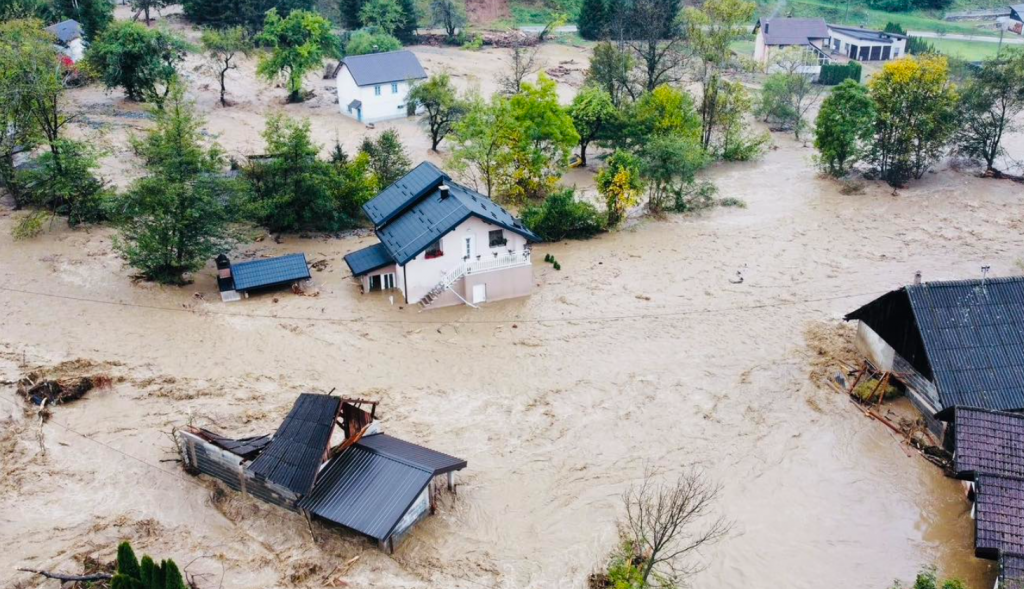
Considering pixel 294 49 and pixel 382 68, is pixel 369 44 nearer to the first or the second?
pixel 294 49

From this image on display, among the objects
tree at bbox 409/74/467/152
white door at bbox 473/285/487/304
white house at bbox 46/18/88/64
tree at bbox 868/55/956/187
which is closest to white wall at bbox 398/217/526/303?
white door at bbox 473/285/487/304

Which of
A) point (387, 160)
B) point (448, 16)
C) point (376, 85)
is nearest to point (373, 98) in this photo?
point (376, 85)

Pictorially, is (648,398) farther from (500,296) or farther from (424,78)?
(424,78)

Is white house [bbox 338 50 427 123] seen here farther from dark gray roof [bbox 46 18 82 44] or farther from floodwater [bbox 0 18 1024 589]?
floodwater [bbox 0 18 1024 589]

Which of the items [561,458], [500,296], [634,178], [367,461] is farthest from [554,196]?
[367,461]

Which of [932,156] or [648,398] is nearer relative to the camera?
[648,398]

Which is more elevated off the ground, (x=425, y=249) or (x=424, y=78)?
(x=424, y=78)
